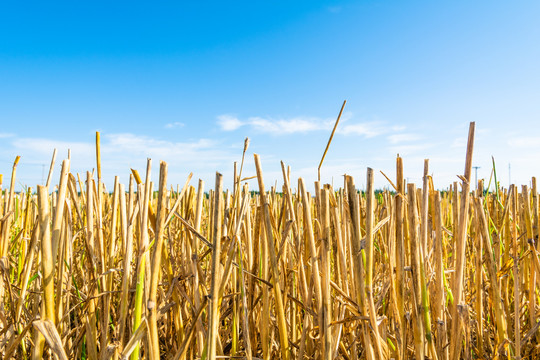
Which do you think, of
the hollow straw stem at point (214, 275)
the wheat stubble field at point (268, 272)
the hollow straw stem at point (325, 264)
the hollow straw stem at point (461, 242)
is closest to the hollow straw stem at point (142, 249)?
the wheat stubble field at point (268, 272)

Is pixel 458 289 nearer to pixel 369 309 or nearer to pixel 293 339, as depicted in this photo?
pixel 369 309

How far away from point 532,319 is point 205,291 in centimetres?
112

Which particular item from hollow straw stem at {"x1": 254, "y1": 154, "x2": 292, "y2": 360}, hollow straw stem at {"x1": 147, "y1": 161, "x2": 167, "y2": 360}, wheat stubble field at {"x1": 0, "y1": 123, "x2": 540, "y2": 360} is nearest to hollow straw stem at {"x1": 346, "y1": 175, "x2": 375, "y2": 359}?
wheat stubble field at {"x1": 0, "y1": 123, "x2": 540, "y2": 360}

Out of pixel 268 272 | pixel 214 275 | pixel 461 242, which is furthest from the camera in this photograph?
pixel 268 272

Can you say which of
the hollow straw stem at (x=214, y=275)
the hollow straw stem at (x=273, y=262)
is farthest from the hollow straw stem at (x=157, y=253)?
the hollow straw stem at (x=273, y=262)

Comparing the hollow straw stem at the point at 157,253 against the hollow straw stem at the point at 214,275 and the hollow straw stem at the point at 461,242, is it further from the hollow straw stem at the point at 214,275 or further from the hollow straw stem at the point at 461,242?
the hollow straw stem at the point at 461,242

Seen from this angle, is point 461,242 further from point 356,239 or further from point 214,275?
point 214,275

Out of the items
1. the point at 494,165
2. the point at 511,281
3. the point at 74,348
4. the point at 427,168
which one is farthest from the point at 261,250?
the point at 511,281

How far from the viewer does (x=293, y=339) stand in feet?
3.65

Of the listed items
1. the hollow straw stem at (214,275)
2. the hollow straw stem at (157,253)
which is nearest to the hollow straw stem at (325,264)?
the hollow straw stem at (214,275)

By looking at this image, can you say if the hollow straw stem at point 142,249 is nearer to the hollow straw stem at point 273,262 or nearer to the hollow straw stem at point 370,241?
the hollow straw stem at point 273,262

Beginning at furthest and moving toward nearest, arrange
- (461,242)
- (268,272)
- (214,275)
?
(268,272) → (461,242) → (214,275)

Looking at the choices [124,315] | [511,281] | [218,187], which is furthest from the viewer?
[511,281]

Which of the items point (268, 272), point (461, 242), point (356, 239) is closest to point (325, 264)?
point (356, 239)
